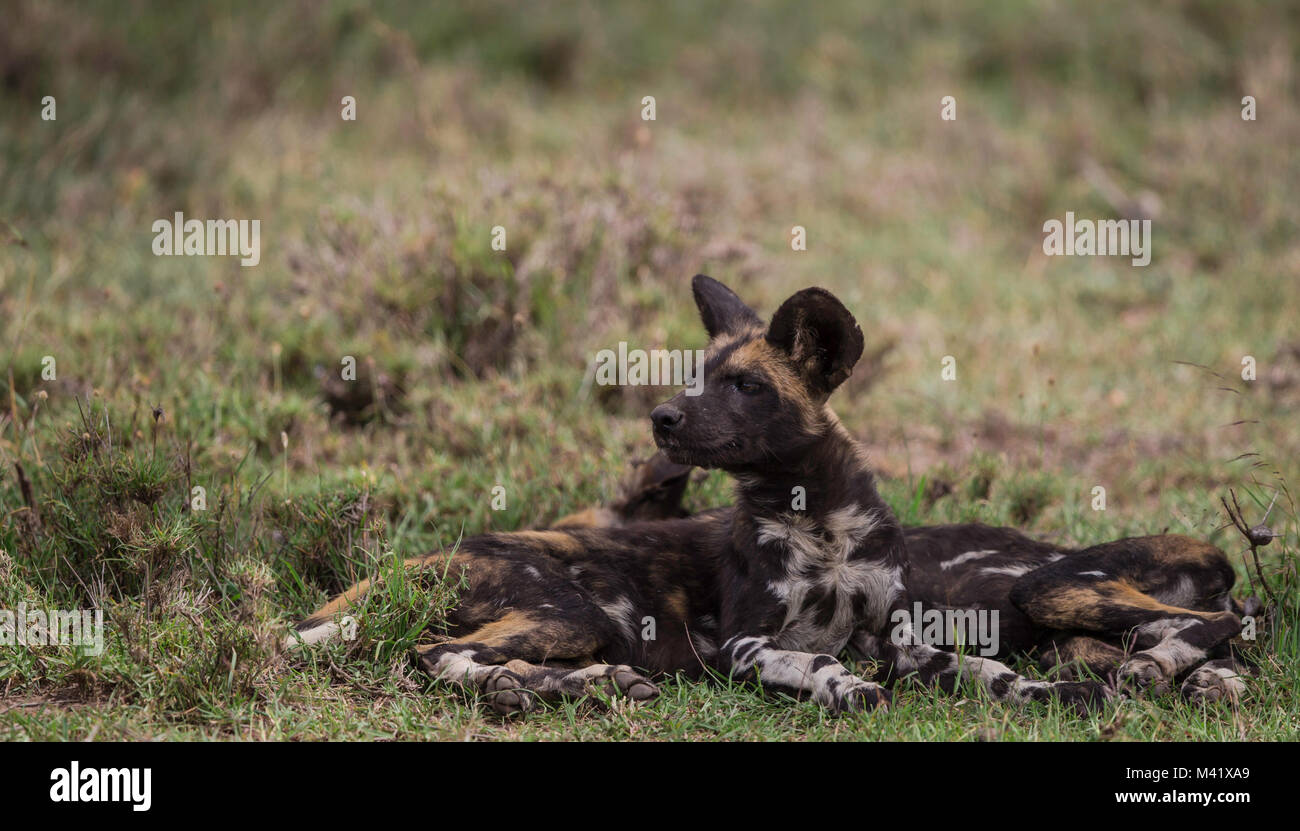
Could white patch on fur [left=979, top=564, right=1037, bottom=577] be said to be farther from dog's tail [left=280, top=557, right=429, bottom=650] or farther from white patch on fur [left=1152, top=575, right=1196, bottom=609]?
dog's tail [left=280, top=557, right=429, bottom=650]

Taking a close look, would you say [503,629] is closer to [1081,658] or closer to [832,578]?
[832,578]

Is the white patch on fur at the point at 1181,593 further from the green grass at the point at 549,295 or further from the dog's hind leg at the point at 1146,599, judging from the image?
the green grass at the point at 549,295

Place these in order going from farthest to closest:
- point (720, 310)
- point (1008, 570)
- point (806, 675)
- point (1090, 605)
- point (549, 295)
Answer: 1. point (549, 295)
2. point (720, 310)
3. point (1008, 570)
4. point (1090, 605)
5. point (806, 675)

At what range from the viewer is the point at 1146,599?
180 inches

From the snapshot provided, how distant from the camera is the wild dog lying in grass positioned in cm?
432

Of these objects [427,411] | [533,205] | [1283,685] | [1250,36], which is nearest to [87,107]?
[533,205]

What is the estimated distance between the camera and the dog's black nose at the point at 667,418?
441 cm

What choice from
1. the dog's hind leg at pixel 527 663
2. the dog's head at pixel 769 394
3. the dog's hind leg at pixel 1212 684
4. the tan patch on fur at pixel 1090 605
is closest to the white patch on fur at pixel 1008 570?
the tan patch on fur at pixel 1090 605

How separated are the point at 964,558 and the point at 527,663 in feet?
5.63

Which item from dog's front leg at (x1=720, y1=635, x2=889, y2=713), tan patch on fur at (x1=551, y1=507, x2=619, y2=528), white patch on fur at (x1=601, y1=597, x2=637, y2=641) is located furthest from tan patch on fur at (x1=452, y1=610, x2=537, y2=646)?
tan patch on fur at (x1=551, y1=507, x2=619, y2=528)

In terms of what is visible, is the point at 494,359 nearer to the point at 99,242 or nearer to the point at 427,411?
the point at 427,411

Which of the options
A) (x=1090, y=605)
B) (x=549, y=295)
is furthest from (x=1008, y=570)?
(x=549, y=295)

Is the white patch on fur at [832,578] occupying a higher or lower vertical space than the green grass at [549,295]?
lower

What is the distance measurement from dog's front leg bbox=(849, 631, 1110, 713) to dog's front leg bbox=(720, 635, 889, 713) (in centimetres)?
14
